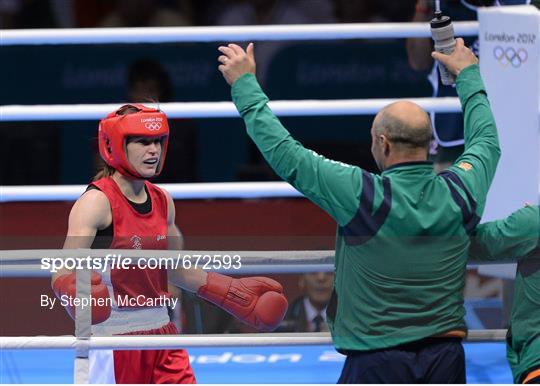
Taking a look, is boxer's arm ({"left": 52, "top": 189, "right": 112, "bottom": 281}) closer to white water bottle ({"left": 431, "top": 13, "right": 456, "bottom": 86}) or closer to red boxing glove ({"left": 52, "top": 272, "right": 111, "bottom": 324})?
red boxing glove ({"left": 52, "top": 272, "right": 111, "bottom": 324})

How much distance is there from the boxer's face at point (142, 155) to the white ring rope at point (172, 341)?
2.16ft

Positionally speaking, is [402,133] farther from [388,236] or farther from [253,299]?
[253,299]

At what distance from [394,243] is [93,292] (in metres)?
0.72

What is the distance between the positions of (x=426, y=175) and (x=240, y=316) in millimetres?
612

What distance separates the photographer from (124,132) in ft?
11.3

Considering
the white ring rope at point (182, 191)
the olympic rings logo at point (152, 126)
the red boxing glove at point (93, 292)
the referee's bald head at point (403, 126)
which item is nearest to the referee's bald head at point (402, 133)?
the referee's bald head at point (403, 126)

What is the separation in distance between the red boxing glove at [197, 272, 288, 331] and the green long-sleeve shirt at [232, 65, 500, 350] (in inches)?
8.4

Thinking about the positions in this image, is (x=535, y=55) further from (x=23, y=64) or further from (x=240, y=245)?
(x=23, y=64)

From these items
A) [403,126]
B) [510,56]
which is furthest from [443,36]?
[510,56]

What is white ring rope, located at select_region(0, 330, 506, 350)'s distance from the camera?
114 inches

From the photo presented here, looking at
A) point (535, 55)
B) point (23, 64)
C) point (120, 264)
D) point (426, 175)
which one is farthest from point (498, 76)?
point (23, 64)

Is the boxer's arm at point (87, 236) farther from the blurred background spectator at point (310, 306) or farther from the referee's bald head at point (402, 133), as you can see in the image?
the referee's bald head at point (402, 133)

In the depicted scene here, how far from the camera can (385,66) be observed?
6.66m

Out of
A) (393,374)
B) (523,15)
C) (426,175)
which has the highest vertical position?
(523,15)
